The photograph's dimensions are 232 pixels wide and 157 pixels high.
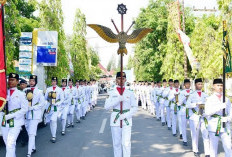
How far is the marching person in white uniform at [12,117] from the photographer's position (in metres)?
5.78

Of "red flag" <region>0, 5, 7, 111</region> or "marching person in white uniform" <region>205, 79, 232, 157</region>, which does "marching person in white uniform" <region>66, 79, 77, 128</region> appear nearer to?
"red flag" <region>0, 5, 7, 111</region>

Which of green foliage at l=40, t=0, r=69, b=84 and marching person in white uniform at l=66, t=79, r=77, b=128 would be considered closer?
marching person in white uniform at l=66, t=79, r=77, b=128

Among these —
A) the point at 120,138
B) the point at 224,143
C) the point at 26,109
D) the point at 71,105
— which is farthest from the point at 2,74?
the point at 71,105

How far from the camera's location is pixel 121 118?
5.83m

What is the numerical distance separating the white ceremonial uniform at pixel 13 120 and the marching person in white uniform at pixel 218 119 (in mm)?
4176

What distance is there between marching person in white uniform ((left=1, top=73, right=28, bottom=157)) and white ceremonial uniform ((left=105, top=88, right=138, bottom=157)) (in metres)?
2.00

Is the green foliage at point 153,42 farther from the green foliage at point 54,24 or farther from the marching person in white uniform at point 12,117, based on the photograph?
the marching person in white uniform at point 12,117

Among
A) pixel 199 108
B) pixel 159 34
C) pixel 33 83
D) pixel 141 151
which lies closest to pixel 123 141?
pixel 141 151

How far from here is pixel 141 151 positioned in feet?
25.5

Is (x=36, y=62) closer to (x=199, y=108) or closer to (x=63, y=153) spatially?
(x=63, y=153)

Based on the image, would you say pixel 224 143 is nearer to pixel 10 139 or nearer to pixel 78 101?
pixel 10 139

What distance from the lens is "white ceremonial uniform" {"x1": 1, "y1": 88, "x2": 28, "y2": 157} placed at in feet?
18.9

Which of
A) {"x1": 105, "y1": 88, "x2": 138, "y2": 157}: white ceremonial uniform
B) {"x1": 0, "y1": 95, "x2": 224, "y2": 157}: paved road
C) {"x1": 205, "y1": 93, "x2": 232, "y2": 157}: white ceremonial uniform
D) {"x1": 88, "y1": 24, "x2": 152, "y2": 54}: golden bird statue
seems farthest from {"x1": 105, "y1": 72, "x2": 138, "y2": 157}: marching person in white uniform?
{"x1": 205, "y1": 93, "x2": 232, "y2": 157}: white ceremonial uniform

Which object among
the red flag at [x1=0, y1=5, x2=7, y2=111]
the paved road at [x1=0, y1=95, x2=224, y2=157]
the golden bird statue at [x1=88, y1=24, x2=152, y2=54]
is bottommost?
the paved road at [x1=0, y1=95, x2=224, y2=157]
